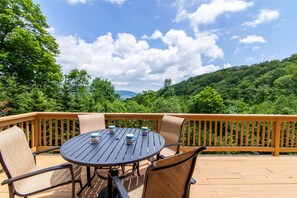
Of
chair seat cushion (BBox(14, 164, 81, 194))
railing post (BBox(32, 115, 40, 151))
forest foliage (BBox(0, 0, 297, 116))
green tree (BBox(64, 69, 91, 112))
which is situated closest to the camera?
chair seat cushion (BBox(14, 164, 81, 194))

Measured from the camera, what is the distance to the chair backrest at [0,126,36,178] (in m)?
1.81

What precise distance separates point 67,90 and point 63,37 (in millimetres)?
4824

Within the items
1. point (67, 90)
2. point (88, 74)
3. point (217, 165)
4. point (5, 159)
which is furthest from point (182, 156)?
point (88, 74)

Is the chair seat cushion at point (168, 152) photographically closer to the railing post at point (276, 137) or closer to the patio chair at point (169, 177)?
the patio chair at point (169, 177)

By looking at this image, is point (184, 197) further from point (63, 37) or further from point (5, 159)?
point (63, 37)

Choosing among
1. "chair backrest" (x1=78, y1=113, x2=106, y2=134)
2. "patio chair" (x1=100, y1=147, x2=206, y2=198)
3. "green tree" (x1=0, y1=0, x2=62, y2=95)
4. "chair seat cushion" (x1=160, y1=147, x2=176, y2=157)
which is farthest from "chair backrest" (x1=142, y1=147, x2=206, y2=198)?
"green tree" (x1=0, y1=0, x2=62, y2=95)

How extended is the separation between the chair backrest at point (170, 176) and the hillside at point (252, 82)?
15.8 metres

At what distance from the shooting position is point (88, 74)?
17.2 meters

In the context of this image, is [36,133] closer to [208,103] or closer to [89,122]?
[89,122]

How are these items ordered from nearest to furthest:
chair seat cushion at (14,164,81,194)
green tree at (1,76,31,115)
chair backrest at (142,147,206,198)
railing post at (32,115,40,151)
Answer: chair backrest at (142,147,206,198) < chair seat cushion at (14,164,81,194) < railing post at (32,115,40,151) < green tree at (1,76,31,115)

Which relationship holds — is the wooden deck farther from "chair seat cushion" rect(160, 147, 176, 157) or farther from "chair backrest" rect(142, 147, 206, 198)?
"chair backrest" rect(142, 147, 206, 198)

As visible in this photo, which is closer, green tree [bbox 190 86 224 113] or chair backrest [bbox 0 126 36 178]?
chair backrest [bbox 0 126 36 178]

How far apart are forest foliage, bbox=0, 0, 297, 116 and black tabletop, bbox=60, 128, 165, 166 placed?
7.02 meters

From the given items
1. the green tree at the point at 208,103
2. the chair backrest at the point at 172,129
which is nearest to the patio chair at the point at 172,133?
the chair backrest at the point at 172,129
